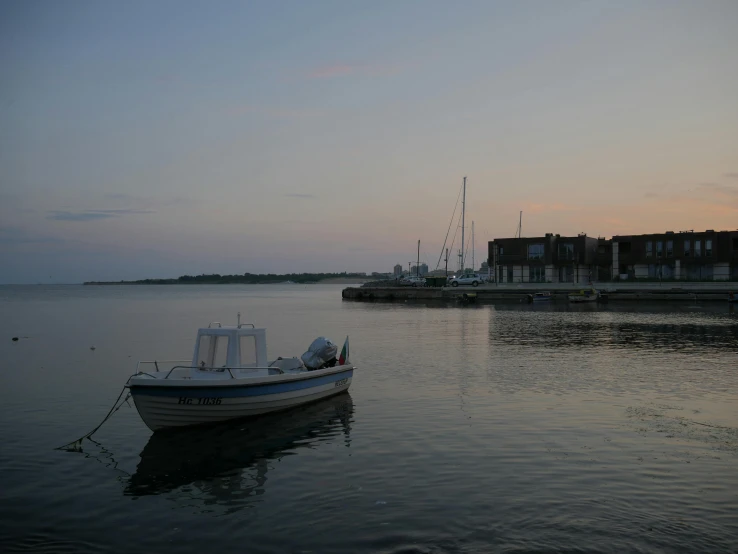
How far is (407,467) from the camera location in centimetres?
1313

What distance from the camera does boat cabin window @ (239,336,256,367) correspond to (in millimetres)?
18344

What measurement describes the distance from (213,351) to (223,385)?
1862mm

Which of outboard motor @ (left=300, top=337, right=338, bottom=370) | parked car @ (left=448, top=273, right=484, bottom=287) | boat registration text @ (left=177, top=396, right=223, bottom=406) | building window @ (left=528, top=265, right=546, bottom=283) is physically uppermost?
building window @ (left=528, top=265, right=546, bottom=283)

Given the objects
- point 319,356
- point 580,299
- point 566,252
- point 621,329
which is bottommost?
point 621,329

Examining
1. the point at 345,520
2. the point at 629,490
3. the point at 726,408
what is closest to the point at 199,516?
the point at 345,520

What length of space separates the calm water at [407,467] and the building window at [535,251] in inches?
2946

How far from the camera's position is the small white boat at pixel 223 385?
15797 millimetres

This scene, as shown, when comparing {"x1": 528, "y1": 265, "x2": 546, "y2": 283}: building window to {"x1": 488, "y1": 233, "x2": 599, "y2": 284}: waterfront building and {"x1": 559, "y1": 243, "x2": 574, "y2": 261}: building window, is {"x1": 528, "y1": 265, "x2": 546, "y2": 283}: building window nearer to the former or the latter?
{"x1": 488, "y1": 233, "x2": 599, "y2": 284}: waterfront building

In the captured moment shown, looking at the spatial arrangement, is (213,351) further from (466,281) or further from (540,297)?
(466,281)

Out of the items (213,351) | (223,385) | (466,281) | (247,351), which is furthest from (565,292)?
(223,385)

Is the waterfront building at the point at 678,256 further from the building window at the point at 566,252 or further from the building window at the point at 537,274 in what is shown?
the building window at the point at 537,274

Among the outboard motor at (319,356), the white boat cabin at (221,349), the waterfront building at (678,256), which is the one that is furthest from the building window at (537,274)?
the white boat cabin at (221,349)

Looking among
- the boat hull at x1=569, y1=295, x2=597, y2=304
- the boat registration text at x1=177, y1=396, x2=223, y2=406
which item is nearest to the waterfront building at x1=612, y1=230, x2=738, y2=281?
the boat hull at x1=569, y1=295, x2=597, y2=304

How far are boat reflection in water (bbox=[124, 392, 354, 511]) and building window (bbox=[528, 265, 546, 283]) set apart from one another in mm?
87636
